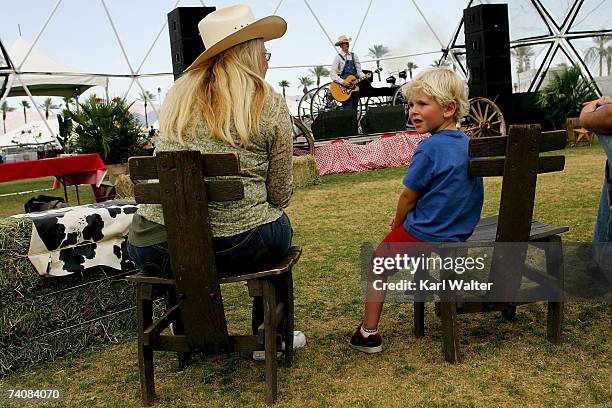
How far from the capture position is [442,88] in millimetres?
2545

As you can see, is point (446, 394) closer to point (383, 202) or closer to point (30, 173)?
point (383, 202)

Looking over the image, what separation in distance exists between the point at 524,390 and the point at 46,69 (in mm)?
14583

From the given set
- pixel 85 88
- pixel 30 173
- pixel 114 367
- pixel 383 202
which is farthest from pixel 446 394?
pixel 85 88

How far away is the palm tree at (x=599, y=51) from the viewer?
48.6ft

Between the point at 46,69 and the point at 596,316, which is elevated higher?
the point at 46,69

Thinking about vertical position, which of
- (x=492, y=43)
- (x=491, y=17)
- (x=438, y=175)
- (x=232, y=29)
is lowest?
(x=438, y=175)

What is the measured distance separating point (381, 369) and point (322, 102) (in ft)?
32.2

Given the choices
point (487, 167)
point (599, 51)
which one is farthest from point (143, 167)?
point (599, 51)

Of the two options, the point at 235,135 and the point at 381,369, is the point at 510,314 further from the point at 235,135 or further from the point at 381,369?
the point at 235,135

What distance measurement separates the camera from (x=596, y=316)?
2965 millimetres

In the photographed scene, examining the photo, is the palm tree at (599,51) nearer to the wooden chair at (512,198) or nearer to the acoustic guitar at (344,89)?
the acoustic guitar at (344,89)

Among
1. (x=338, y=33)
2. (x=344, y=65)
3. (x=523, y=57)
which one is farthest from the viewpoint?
(x=338, y=33)

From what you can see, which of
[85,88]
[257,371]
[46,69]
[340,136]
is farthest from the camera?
[85,88]

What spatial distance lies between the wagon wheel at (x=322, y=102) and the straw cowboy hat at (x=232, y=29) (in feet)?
31.0
